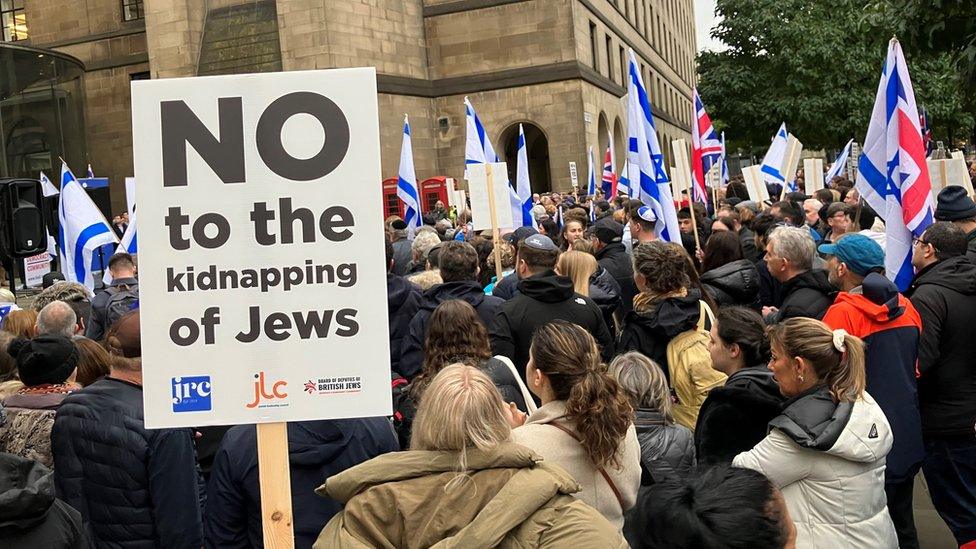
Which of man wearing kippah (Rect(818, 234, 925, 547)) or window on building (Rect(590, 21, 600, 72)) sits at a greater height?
window on building (Rect(590, 21, 600, 72))

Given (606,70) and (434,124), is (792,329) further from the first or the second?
(606,70)

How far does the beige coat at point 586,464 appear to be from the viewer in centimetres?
329

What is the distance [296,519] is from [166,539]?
713 mm

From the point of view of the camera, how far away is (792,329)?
3.73 meters

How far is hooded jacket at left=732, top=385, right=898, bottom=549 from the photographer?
3375 millimetres

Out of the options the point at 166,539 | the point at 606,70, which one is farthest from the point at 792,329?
the point at 606,70

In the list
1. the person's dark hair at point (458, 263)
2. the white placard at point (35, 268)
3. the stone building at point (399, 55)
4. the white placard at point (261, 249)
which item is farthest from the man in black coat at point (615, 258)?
the stone building at point (399, 55)

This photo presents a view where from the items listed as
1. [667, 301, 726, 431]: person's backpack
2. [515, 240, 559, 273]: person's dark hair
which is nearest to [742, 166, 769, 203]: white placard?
[515, 240, 559, 273]: person's dark hair

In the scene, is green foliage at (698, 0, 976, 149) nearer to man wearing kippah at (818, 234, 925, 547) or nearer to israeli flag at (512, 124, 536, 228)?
israeli flag at (512, 124, 536, 228)

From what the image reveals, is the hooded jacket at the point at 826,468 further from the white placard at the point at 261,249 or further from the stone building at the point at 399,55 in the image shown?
the stone building at the point at 399,55

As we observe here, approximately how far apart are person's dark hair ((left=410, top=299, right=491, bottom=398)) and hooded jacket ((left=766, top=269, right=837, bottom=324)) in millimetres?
1919

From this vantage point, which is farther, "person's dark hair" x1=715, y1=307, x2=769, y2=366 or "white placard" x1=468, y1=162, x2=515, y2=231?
"white placard" x1=468, y1=162, x2=515, y2=231

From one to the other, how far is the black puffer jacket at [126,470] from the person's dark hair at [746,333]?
7.19 feet

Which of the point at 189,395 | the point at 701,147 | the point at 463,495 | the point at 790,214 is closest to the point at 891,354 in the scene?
the point at 463,495
